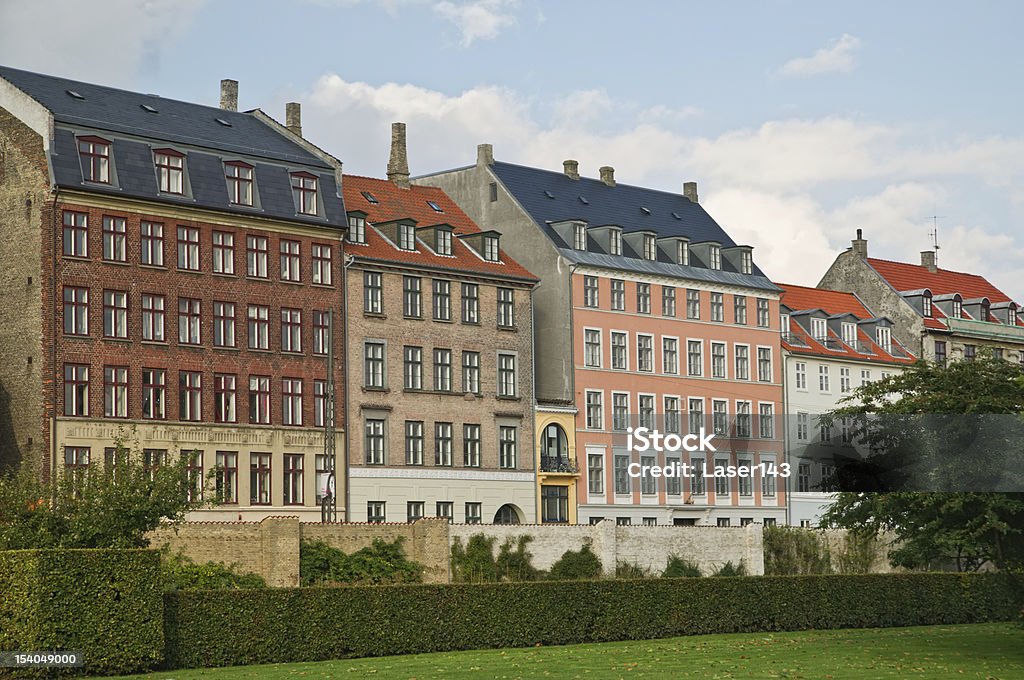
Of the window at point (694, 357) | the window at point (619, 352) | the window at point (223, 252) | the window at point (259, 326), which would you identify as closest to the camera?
the window at point (223, 252)

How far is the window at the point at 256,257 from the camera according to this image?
71125 millimetres

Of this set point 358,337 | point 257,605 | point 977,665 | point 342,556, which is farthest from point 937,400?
point 358,337

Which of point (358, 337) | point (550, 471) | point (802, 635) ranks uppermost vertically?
point (358, 337)

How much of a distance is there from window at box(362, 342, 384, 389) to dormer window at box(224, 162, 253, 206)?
755 cm

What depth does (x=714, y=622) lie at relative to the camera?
203 feet

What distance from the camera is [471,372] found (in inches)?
3081

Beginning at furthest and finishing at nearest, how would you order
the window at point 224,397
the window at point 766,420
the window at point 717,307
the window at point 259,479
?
1. the window at point 766,420
2. the window at point 717,307
3. the window at point 259,479
4. the window at point 224,397

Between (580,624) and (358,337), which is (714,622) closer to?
(580,624)

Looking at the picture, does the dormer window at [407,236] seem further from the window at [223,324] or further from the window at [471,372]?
the window at [223,324]

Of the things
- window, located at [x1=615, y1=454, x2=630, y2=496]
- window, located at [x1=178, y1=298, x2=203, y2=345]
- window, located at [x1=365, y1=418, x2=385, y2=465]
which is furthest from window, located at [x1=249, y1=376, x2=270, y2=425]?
window, located at [x1=615, y1=454, x2=630, y2=496]

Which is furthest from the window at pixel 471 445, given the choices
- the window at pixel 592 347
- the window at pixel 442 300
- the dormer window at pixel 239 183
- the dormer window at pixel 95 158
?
the dormer window at pixel 95 158

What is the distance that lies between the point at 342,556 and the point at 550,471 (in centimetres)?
1838

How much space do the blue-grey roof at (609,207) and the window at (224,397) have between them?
19283 millimetres

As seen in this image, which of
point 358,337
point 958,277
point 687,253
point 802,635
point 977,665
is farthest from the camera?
point 958,277
